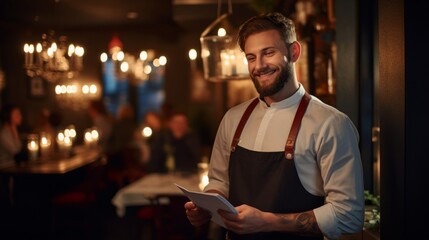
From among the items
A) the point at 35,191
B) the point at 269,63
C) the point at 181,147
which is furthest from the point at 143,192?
the point at 269,63

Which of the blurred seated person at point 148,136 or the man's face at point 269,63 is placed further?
the blurred seated person at point 148,136

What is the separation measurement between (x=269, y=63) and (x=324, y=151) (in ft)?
1.49

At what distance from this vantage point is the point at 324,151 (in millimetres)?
2479

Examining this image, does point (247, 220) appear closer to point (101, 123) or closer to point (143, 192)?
point (143, 192)

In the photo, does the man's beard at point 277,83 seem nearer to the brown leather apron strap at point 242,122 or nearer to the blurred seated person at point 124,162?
the brown leather apron strap at point 242,122

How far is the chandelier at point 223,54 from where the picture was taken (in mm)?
3975

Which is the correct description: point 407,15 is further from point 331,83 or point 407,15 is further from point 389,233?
point 331,83

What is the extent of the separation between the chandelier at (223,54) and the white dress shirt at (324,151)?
1.19m

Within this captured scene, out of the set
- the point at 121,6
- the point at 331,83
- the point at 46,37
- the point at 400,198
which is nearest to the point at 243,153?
the point at 400,198

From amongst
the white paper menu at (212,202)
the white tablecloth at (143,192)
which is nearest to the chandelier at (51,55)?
the white tablecloth at (143,192)

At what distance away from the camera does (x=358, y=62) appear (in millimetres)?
3875

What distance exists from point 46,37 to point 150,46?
28.9ft

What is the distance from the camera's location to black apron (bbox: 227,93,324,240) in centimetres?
255

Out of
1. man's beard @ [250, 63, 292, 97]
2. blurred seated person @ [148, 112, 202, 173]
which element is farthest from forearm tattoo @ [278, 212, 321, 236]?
blurred seated person @ [148, 112, 202, 173]
